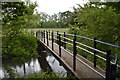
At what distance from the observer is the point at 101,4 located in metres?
8.95

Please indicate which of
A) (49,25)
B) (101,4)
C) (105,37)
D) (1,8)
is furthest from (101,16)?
(49,25)

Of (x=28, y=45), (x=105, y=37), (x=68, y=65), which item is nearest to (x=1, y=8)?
(x=28, y=45)

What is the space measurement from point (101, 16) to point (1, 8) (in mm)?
4894

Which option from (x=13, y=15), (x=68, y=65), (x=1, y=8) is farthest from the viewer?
(x=13, y=15)

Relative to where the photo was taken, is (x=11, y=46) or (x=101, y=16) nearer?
(x=11, y=46)

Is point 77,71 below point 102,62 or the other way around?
the other way around

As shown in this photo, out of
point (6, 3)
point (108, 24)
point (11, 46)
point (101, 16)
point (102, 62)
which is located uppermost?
point (6, 3)

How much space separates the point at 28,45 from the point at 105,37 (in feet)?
14.8

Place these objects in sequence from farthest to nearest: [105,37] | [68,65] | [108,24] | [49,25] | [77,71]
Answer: [49,25], [105,37], [108,24], [68,65], [77,71]

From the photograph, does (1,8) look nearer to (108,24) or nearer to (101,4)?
(108,24)

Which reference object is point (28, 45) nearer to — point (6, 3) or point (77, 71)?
point (6, 3)

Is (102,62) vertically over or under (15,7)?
under

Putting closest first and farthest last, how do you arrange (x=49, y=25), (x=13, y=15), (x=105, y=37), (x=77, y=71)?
(x=77, y=71), (x=13, y=15), (x=105, y=37), (x=49, y=25)

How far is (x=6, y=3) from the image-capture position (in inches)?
245
